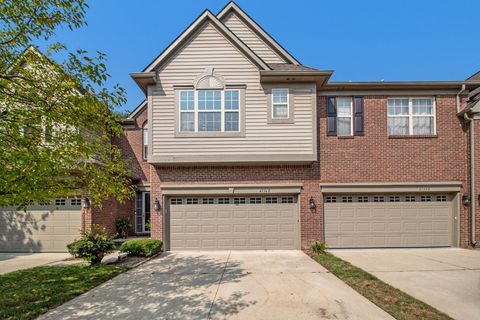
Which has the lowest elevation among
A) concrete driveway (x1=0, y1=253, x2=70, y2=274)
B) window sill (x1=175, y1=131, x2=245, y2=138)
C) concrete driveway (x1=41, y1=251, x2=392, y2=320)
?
concrete driveway (x1=0, y1=253, x2=70, y2=274)

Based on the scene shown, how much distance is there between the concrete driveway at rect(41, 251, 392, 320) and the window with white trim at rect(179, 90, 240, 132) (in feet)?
17.5

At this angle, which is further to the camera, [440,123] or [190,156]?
[440,123]

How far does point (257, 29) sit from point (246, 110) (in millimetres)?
5338

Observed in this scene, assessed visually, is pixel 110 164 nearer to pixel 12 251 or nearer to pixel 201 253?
pixel 201 253

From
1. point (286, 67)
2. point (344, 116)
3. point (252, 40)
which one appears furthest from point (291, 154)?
point (252, 40)

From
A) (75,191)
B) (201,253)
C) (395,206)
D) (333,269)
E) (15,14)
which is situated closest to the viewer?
(15,14)

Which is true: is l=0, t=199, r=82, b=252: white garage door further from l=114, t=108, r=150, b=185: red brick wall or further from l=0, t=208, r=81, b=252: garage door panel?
l=114, t=108, r=150, b=185: red brick wall

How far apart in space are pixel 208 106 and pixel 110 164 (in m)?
5.30

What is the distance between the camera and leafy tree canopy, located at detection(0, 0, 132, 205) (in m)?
5.13

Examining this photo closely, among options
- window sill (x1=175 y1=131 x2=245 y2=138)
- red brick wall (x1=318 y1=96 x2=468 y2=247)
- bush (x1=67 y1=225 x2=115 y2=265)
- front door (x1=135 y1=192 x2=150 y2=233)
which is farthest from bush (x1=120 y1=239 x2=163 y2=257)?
red brick wall (x1=318 y1=96 x2=468 y2=247)

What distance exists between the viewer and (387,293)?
6.19 metres

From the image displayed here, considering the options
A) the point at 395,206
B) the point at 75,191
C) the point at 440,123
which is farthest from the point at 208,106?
the point at 440,123

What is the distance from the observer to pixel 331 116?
459 inches

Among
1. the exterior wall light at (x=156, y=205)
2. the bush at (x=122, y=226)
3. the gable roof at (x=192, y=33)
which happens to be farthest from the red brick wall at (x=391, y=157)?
the bush at (x=122, y=226)
